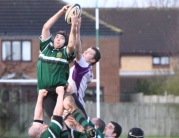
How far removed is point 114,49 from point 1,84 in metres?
6.96

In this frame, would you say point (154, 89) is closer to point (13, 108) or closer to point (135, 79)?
point (135, 79)

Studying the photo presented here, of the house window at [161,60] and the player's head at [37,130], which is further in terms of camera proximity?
the house window at [161,60]

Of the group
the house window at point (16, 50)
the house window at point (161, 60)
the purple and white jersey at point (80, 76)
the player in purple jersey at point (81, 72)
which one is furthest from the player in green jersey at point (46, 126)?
the house window at point (161, 60)

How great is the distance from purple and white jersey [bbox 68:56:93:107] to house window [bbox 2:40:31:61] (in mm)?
12081

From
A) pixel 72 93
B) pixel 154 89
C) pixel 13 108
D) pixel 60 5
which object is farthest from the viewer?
pixel 154 89

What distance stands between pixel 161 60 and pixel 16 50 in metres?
17.8

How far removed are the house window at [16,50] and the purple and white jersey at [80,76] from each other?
12.1 m

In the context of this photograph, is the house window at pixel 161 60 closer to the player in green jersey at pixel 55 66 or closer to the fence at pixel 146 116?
the fence at pixel 146 116

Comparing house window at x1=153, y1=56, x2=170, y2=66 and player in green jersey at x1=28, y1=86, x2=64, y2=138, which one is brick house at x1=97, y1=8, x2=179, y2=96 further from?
player in green jersey at x1=28, y1=86, x2=64, y2=138

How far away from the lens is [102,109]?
25734 millimetres

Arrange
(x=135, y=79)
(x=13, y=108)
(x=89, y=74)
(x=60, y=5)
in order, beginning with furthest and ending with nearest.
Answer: (x=135, y=79), (x=13, y=108), (x=60, y=5), (x=89, y=74)

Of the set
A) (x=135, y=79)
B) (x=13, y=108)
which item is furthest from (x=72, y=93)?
(x=135, y=79)

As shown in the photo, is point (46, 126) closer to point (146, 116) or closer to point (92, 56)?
point (92, 56)

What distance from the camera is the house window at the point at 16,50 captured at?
22.0 metres
